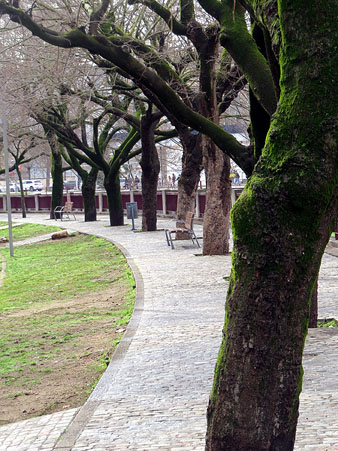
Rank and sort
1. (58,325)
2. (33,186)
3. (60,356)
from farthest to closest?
1. (33,186)
2. (58,325)
3. (60,356)

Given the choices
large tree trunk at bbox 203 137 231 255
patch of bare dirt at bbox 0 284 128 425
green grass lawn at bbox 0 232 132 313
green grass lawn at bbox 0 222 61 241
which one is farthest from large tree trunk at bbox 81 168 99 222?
patch of bare dirt at bbox 0 284 128 425

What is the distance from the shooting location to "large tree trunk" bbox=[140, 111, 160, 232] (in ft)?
89.4

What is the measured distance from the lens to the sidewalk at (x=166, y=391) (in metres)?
5.52

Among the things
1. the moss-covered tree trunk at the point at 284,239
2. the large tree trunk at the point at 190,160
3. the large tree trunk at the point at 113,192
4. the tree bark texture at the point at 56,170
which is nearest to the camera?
the moss-covered tree trunk at the point at 284,239

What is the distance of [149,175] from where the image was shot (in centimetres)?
2814

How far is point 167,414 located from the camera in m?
6.11

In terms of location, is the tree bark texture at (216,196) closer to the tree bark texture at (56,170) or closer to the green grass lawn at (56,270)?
the green grass lawn at (56,270)

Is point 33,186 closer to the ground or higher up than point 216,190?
closer to the ground

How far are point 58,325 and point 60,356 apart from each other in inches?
84.5

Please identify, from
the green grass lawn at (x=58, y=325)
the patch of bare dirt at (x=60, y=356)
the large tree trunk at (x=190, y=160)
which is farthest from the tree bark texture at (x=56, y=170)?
the patch of bare dirt at (x=60, y=356)

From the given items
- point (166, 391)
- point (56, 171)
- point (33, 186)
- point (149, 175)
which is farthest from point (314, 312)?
point (33, 186)

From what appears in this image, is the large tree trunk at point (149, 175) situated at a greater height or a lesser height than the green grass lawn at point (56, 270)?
greater

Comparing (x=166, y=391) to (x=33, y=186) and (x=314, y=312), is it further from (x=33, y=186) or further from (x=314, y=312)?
(x=33, y=186)

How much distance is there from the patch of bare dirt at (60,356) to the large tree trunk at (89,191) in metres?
23.3
